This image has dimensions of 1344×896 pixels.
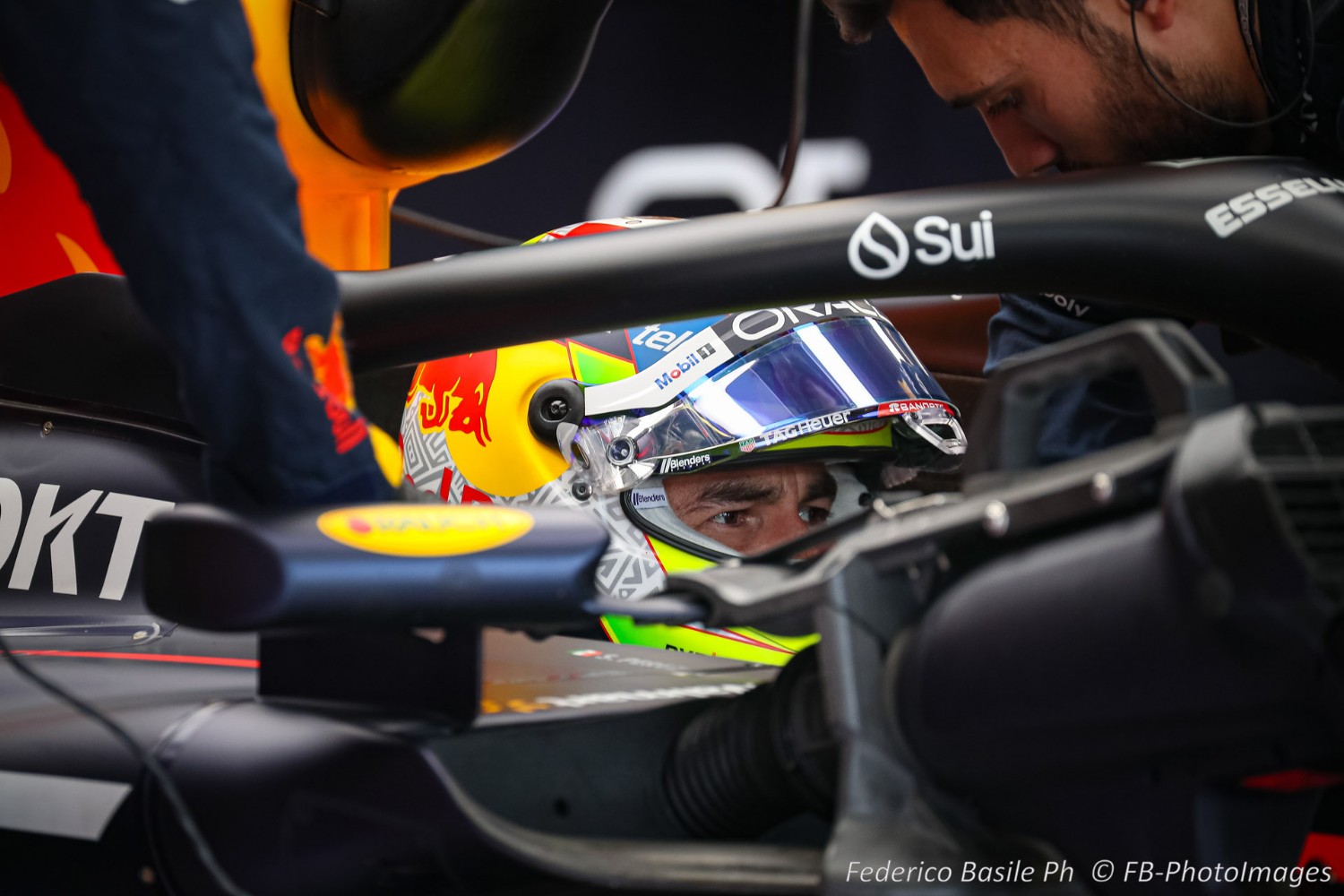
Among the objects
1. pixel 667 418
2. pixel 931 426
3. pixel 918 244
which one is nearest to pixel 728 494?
pixel 667 418

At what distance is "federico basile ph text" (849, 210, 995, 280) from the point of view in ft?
2.82

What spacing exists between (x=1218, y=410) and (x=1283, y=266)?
0.30m

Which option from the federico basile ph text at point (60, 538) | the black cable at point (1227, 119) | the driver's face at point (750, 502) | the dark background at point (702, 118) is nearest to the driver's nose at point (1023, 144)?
the black cable at point (1227, 119)

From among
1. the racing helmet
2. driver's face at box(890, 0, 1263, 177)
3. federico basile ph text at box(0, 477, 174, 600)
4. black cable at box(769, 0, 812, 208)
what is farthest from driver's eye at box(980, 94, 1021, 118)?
federico basile ph text at box(0, 477, 174, 600)

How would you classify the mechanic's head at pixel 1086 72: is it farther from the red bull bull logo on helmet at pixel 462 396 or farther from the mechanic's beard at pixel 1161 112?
the red bull bull logo on helmet at pixel 462 396

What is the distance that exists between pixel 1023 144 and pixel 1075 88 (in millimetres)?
87

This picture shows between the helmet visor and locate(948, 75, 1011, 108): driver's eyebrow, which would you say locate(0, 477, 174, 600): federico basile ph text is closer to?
the helmet visor

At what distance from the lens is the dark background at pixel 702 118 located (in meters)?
2.91

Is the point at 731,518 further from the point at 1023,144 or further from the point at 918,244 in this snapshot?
the point at 918,244

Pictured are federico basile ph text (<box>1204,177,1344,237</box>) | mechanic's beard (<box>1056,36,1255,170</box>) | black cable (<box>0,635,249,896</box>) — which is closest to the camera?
black cable (<box>0,635,249,896</box>)

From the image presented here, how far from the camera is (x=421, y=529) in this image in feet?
2.32

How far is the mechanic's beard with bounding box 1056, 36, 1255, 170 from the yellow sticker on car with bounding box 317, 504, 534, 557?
2.60ft

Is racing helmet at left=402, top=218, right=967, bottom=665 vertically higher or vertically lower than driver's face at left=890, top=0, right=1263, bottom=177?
lower

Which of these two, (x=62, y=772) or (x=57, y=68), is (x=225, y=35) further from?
(x=62, y=772)
